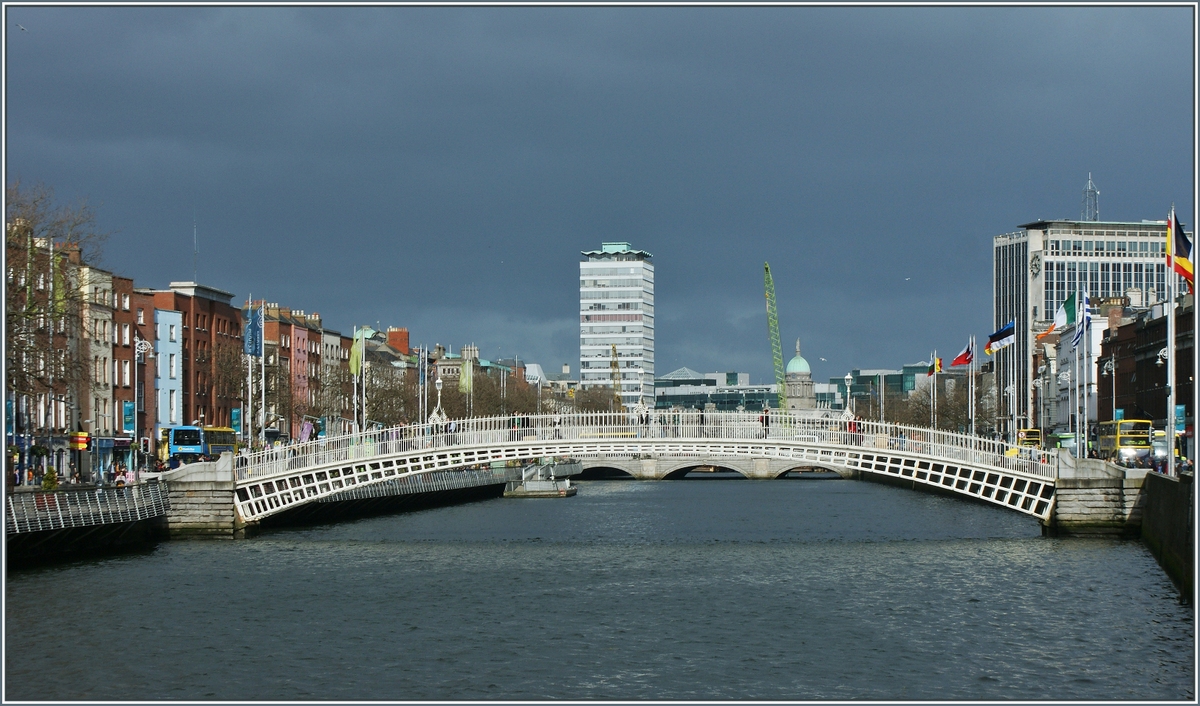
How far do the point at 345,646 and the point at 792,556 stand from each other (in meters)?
23.3

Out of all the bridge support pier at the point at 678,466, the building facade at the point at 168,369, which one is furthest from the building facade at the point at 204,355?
the bridge support pier at the point at 678,466

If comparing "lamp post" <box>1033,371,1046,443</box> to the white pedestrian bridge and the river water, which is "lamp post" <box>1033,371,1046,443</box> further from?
the river water

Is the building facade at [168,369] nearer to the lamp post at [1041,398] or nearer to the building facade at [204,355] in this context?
the building facade at [204,355]

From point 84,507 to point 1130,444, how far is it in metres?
49.9

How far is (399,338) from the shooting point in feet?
646

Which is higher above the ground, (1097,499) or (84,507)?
(84,507)

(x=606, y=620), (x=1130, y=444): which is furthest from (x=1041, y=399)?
(x=606, y=620)

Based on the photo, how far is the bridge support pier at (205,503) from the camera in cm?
6188

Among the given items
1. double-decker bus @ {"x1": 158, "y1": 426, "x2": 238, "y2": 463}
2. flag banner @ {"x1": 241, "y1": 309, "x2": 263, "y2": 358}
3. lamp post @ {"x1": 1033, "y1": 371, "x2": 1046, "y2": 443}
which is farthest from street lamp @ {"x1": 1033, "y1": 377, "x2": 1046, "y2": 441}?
flag banner @ {"x1": 241, "y1": 309, "x2": 263, "y2": 358}

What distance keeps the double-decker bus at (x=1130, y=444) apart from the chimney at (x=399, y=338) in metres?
121

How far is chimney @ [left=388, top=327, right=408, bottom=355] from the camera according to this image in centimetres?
19495

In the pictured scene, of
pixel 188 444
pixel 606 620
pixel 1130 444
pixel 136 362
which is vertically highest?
pixel 136 362

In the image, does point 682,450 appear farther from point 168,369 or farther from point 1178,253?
point 168,369

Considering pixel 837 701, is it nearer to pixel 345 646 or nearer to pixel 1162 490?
pixel 345 646
